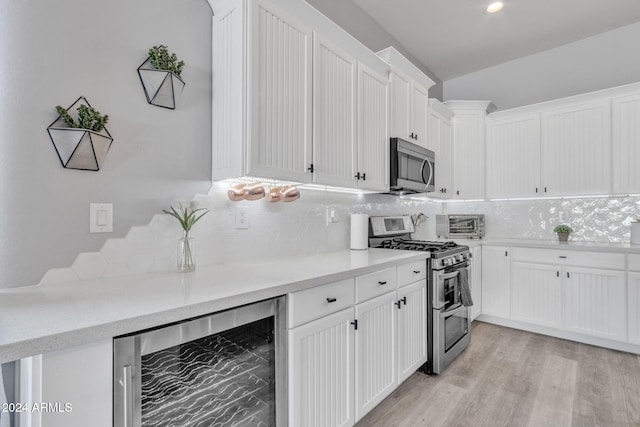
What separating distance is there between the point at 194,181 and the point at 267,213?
50 centimetres

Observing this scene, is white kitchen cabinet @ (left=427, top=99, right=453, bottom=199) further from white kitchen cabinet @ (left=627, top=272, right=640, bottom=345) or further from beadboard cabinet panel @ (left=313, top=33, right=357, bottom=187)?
white kitchen cabinet @ (left=627, top=272, right=640, bottom=345)

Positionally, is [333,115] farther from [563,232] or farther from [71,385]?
[563,232]

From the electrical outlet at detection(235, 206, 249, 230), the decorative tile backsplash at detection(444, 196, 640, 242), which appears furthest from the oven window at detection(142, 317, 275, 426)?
the decorative tile backsplash at detection(444, 196, 640, 242)

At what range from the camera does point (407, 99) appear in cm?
279

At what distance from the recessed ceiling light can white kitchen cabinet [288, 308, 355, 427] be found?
9.41ft

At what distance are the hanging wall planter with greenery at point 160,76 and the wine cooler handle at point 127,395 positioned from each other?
118 cm

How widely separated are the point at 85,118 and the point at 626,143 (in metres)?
4.14

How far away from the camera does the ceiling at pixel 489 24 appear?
2764 mm

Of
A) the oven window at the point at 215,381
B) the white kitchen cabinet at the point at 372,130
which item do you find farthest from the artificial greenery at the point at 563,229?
the oven window at the point at 215,381

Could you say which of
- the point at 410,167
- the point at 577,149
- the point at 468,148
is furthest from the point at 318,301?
the point at 577,149

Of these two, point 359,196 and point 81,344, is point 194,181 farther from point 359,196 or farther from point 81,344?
point 359,196

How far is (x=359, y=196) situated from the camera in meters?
2.75

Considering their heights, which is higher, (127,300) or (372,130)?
(372,130)

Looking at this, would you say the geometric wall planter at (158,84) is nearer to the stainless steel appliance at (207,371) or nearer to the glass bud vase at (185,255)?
the glass bud vase at (185,255)
